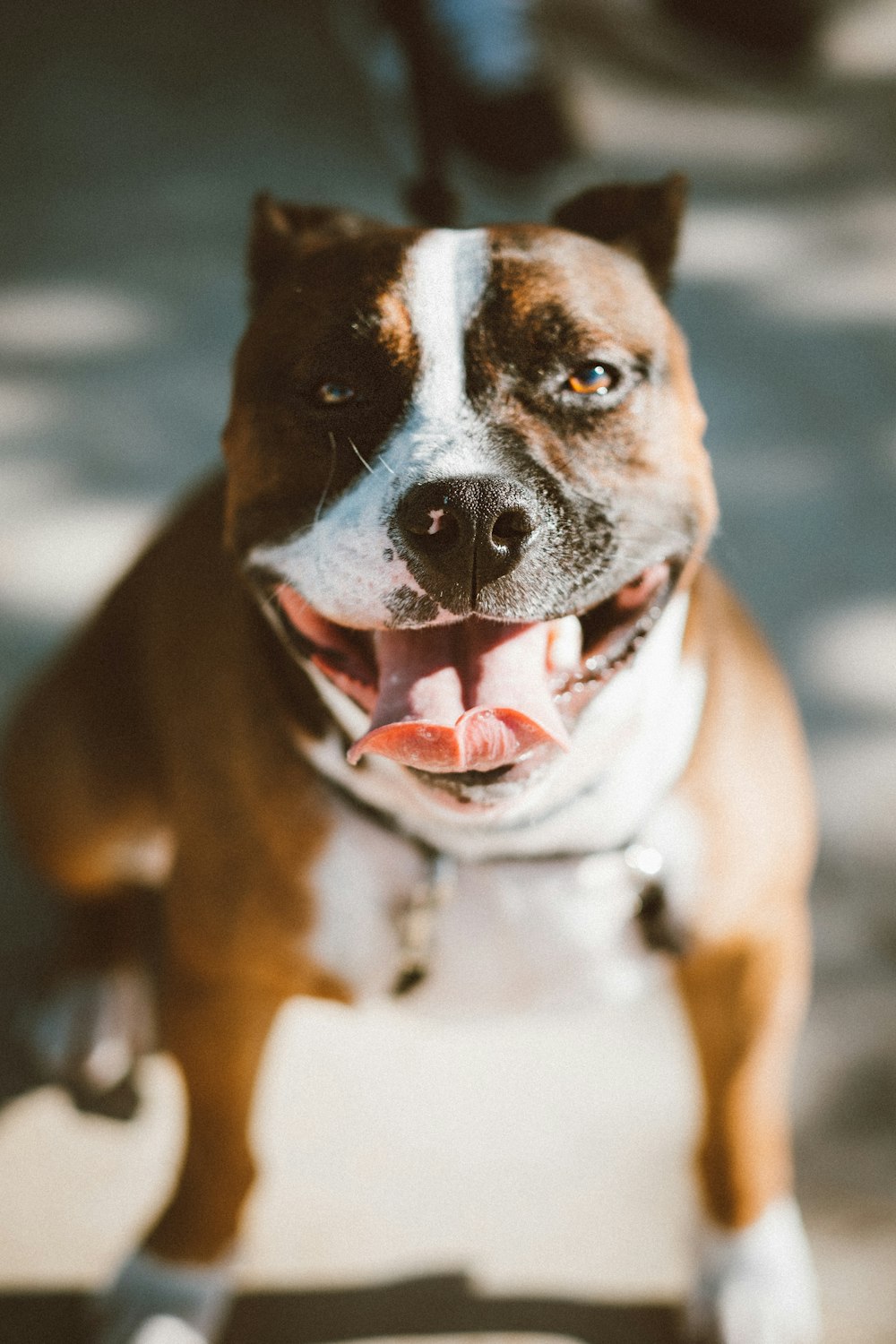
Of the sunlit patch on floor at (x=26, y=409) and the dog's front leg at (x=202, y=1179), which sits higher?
the sunlit patch on floor at (x=26, y=409)

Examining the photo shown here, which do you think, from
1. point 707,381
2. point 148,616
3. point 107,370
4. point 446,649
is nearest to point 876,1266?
point 446,649

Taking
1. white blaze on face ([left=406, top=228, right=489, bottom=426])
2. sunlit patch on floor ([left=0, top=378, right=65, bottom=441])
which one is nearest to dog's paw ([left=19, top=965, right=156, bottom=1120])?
white blaze on face ([left=406, top=228, right=489, bottom=426])

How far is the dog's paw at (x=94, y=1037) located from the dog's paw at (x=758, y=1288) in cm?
80

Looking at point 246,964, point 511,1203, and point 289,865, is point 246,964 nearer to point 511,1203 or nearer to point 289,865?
point 289,865

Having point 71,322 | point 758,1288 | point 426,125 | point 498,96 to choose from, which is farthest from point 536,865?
point 498,96

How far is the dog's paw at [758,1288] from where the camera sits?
4.73 ft

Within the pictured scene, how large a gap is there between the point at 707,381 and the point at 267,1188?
1.80 metres

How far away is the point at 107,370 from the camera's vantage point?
269 centimetres

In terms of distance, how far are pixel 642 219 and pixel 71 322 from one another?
1925 mm

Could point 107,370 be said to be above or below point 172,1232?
above

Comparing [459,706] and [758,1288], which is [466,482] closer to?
[459,706]

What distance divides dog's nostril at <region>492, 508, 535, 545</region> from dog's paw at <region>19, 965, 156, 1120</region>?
1.09m

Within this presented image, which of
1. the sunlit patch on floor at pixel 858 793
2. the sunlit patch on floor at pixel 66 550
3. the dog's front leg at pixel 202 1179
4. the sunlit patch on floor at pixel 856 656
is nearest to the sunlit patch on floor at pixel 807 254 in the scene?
the sunlit patch on floor at pixel 856 656

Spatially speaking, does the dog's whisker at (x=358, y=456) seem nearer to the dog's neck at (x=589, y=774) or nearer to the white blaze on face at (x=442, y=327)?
the white blaze on face at (x=442, y=327)
